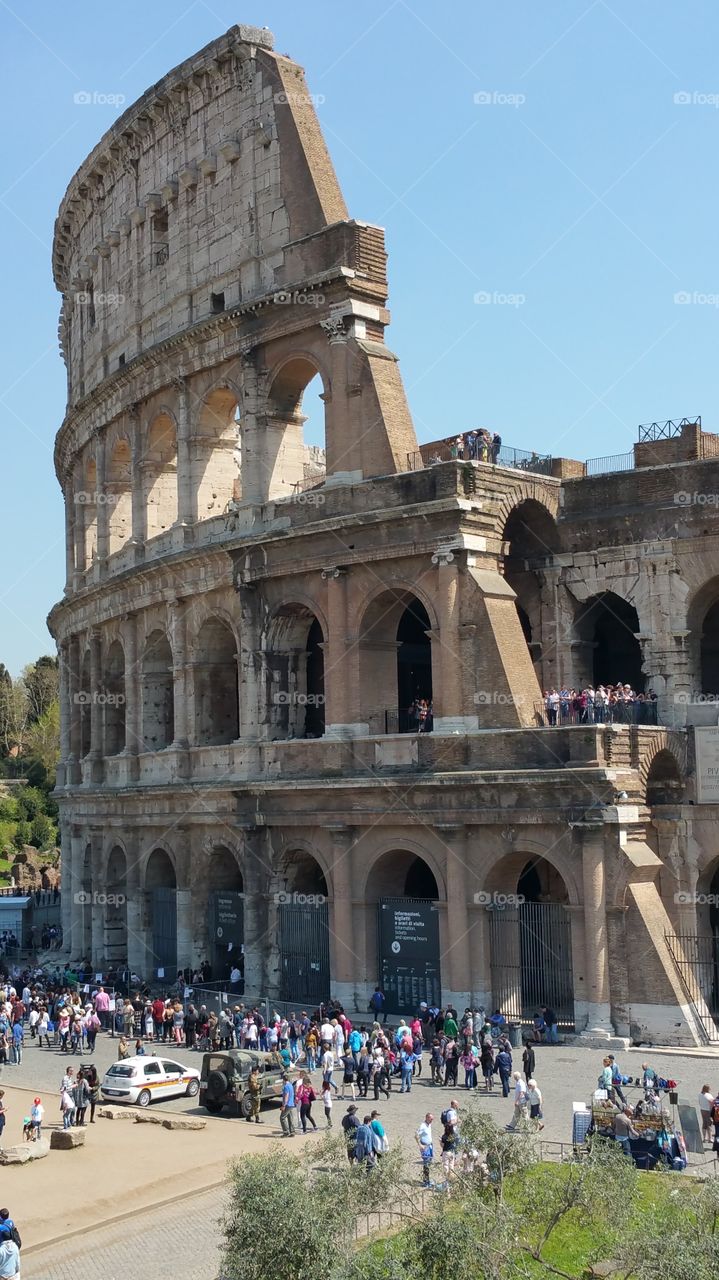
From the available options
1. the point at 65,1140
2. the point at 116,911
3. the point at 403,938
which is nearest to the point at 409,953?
the point at 403,938

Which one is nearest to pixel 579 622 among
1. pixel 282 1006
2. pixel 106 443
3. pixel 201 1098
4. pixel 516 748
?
pixel 516 748

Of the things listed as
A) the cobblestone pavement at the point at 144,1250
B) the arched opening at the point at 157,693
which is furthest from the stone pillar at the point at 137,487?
the cobblestone pavement at the point at 144,1250

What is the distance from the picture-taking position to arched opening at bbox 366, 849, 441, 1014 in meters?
30.1

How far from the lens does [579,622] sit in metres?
33.1

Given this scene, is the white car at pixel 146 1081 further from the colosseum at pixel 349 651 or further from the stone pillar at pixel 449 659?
the stone pillar at pixel 449 659

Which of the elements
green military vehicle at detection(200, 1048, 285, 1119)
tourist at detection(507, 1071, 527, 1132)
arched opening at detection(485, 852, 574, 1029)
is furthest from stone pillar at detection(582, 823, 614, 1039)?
green military vehicle at detection(200, 1048, 285, 1119)

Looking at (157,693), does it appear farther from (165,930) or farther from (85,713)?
(165,930)

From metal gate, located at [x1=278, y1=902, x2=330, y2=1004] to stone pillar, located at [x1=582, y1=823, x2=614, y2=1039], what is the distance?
7.25 metres

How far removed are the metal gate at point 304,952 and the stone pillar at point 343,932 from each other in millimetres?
673

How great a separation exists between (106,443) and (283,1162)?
31.4 meters

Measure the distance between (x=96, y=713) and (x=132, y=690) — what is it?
299cm

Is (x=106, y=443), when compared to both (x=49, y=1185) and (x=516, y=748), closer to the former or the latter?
(x=516, y=748)

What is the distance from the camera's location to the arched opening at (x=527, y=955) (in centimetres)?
2872

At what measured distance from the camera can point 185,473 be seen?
37562 mm
